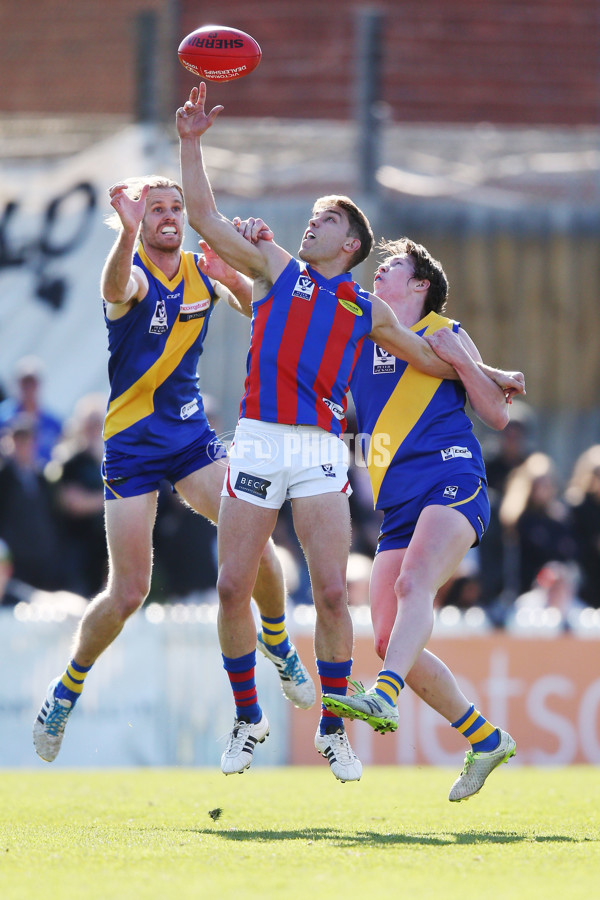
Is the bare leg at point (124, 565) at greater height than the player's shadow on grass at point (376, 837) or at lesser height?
greater

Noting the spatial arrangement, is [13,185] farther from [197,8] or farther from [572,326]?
[197,8]

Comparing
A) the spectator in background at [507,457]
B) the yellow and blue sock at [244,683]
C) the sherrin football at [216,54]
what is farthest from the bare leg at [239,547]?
the spectator in background at [507,457]

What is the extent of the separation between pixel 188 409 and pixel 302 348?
1080 millimetres

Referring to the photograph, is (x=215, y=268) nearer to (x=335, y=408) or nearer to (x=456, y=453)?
(x=335, y=408)

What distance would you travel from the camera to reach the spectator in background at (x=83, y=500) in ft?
36.3

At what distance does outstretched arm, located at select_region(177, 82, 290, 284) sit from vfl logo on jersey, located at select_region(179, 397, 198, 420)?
1.10 meters

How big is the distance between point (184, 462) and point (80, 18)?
52.2 ft

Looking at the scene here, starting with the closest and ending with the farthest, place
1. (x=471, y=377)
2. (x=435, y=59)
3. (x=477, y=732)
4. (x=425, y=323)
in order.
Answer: (x=471, y=377), (x=477, y=732), (x=425, y=323), (x=435, y=59)

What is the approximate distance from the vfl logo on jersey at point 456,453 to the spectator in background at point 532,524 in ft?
16.5

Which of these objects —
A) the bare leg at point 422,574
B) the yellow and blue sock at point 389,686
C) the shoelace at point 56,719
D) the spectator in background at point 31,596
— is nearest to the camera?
the yellow and blue sock at point 389,686

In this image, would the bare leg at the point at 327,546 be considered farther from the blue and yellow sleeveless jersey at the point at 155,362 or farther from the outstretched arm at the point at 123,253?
the outstretched arm at the point at 123,253

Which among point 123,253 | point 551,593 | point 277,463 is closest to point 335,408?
point 277,463

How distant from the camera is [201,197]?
6.39 m

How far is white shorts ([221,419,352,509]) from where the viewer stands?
21.4ft
